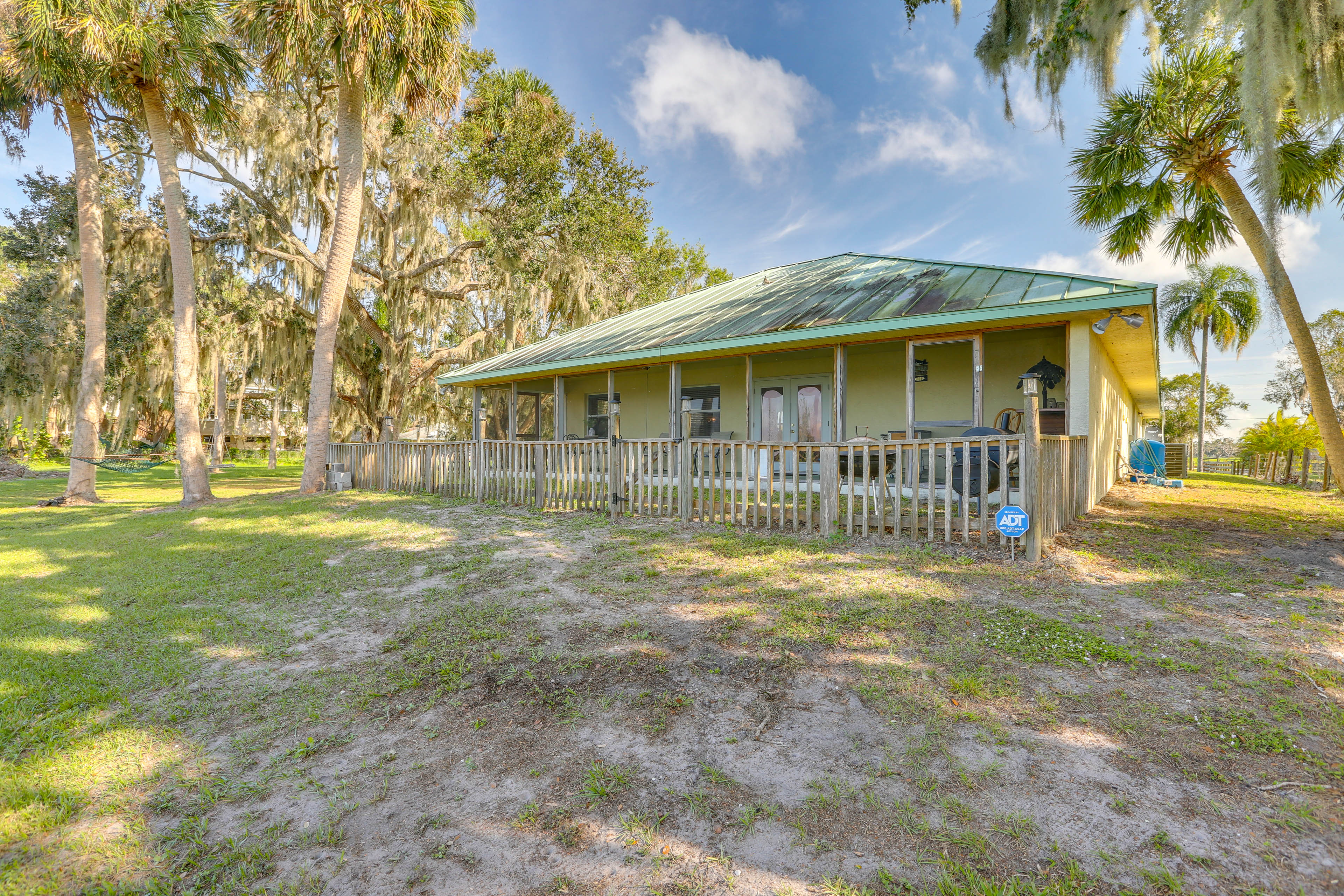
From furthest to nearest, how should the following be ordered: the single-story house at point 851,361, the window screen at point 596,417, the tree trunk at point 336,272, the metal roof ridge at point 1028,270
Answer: the window screen at point 596,417
the tree trunk at point 336,272
the single-story house at point 851,361
the metal roof ridge at point 1028,270

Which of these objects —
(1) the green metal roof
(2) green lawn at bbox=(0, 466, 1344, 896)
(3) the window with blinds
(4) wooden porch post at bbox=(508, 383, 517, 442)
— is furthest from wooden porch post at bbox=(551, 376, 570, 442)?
(2) green lawn at bbox=(0, 466, 1344, 896)

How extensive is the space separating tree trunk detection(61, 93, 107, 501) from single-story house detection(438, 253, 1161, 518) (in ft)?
22.0

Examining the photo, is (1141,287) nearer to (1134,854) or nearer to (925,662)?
(925,662)

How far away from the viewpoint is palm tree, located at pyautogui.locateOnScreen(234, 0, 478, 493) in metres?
10.2

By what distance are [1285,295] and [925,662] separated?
9.54 metres

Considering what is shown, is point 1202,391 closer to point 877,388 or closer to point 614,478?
point 877,388

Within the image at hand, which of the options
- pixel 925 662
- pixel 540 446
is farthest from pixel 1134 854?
pixel 540 446

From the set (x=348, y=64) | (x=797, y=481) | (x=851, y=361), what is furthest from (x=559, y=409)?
(x=797, y=481)

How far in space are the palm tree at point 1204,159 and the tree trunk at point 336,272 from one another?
1332cm

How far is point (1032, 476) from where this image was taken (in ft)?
17.0

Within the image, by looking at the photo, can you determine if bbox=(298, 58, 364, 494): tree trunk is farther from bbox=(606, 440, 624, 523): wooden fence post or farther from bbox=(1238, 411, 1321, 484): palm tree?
bbox=(1238, 411, 1321, 484): palm tree

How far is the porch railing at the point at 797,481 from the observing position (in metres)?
5.58

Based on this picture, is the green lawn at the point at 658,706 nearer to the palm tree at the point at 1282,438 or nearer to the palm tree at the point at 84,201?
the palm tree at the point at 84,201

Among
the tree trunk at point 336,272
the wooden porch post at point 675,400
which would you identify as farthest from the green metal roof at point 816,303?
the tree trunk at point 336,272
